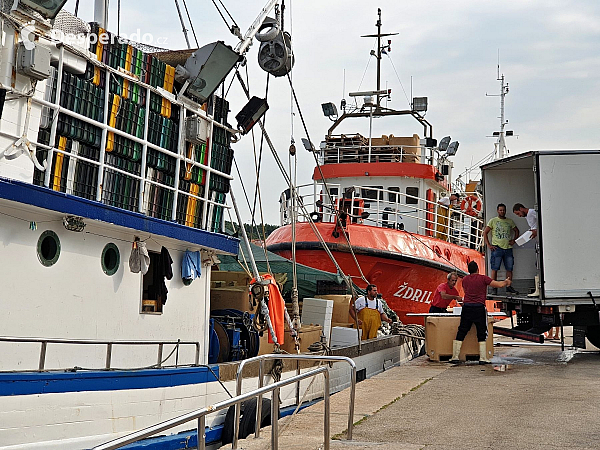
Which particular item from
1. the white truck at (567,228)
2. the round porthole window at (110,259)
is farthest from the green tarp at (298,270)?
the round porthole window at (110,259)

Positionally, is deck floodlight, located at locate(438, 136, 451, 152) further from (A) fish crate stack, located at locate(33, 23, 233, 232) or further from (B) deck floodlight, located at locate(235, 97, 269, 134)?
(A) fish crate stack, located at locate(33, 23, 233, 232)

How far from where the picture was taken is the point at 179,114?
342 inches

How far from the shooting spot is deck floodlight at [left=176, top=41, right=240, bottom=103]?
28.0 ft

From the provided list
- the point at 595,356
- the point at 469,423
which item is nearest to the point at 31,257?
the point at 469,423

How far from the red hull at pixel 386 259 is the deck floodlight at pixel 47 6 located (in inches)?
459

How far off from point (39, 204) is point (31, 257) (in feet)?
1.92

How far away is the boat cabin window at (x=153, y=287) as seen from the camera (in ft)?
27.2

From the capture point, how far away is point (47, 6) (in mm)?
6633

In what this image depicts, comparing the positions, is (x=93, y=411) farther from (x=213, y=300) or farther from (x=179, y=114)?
(x=213, y=300)

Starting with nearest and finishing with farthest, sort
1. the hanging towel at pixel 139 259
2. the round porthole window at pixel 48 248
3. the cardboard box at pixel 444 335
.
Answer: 1. the round porthole window at pixel 48 248
2. the hanging towel at pixel 139 259
3. the cardboard box at pixel 444 335

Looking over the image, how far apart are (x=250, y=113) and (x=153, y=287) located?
3.01 metres

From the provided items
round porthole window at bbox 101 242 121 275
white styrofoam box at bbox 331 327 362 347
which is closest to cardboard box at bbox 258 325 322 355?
white styrofoam box at bbox 331 327 362 347

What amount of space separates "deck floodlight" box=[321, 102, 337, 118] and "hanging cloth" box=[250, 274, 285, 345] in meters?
14.1

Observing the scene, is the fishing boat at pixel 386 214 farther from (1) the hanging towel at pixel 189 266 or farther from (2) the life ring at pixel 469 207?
(1) the hanging towel at pixel 189 266
